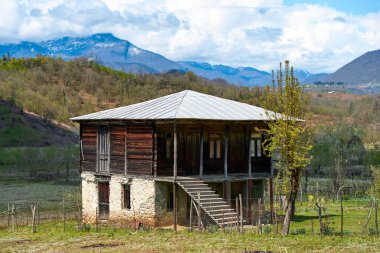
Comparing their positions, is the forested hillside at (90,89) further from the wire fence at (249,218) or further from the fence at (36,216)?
the wire fence at (249,218)

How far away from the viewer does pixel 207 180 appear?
30469 mm

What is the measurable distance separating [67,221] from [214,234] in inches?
475

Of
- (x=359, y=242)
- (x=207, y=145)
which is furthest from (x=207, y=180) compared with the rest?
(x=359, y=242)

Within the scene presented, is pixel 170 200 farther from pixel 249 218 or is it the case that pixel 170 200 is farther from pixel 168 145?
pixel 249 218

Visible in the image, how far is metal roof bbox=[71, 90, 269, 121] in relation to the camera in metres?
29.3

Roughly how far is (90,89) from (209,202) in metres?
118

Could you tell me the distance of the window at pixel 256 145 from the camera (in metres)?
33.2

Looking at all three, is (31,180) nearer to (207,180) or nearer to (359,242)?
(207,180)

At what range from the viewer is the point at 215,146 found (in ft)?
105

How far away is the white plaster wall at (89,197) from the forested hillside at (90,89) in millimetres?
79178

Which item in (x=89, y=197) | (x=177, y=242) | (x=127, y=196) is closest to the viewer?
(x=177, y=242)

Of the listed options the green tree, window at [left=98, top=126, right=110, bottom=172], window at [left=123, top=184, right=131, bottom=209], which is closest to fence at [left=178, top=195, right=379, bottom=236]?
the green tree

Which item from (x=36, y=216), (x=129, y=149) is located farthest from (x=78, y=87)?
(x=129, y=149)

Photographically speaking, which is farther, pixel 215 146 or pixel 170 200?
pixel 215 146
